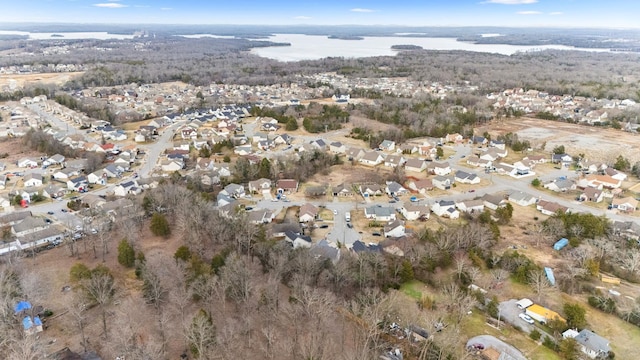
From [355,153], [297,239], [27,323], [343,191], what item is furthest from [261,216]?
[355,153]

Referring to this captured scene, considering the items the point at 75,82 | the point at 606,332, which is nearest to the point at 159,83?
the point at 75,82

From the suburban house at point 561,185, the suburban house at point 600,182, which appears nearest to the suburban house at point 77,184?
the suburban house at point 561,185

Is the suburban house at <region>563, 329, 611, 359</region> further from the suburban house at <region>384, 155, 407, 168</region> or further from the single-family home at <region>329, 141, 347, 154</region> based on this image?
the single-family home at <region>329, 141, 347, 154</region>

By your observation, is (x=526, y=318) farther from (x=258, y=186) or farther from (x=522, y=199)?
(x=258, y=186)

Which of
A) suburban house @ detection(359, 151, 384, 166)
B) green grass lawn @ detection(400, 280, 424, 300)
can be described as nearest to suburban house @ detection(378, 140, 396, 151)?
suburban house @ detection(359, 151, 384, 166)

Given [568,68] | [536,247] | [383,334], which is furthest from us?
[568,68]

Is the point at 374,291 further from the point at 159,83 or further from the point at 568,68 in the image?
the point at 568,68
